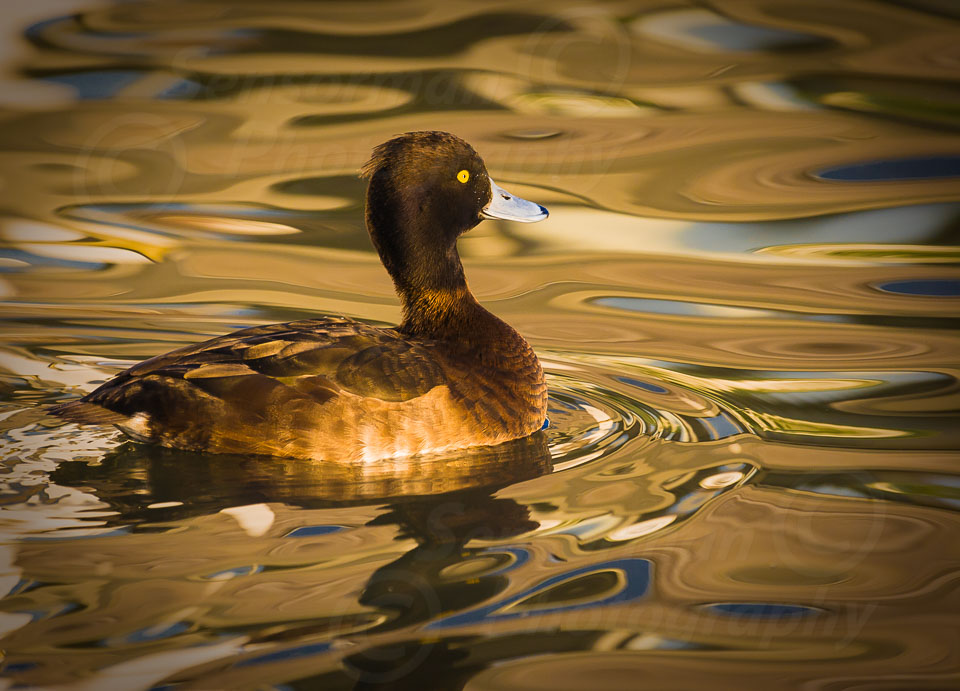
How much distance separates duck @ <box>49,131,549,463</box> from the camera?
19.1ft

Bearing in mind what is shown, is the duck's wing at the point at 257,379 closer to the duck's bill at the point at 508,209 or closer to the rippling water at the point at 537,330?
the rippling water at the point at 537,330

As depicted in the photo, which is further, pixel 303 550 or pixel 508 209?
pixel 508 209

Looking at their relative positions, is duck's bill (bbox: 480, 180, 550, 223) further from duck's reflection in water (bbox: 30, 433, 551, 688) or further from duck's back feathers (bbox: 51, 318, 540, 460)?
duck's reflection in water (bbox: 30, 433, 551, 688)

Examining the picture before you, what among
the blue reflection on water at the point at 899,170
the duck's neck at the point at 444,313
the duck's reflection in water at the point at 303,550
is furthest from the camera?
the blue reflection on water at the point at 899,170

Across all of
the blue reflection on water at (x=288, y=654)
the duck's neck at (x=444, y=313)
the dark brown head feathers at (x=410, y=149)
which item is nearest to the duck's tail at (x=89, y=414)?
the duck's neck at (x=444, y=313)

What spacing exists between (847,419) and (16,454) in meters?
4.43

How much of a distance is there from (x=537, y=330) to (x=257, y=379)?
299cm

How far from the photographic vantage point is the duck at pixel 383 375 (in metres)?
5.83

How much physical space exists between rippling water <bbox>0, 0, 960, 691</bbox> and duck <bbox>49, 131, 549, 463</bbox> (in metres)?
0.18

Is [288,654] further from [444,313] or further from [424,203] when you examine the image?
[424,203]

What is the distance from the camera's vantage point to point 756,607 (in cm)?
461

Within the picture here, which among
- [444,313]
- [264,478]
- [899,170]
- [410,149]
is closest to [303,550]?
[264,478]

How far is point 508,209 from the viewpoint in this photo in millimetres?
6852

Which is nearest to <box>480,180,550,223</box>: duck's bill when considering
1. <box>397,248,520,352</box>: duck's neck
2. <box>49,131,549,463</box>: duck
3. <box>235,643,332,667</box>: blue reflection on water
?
<box>49,131,549,463</box>: duck
